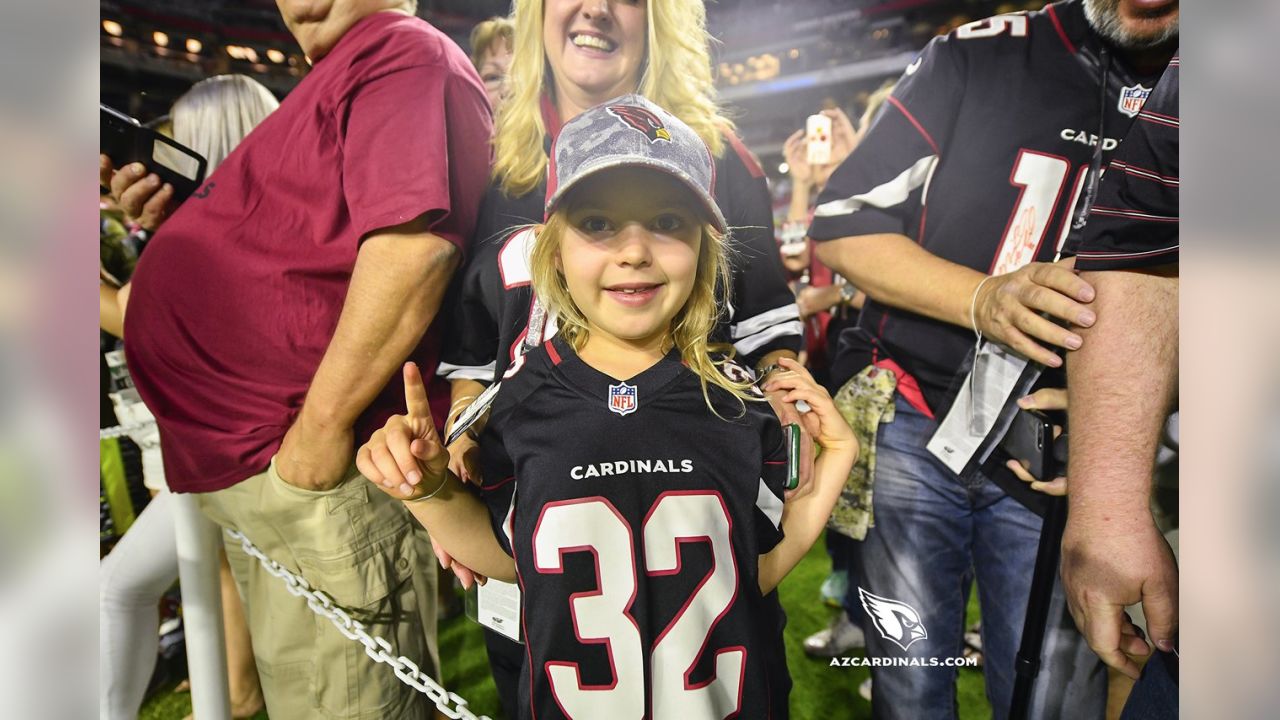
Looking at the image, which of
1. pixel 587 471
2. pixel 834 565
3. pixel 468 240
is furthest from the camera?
pixel 834 565

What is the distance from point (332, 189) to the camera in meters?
1.38

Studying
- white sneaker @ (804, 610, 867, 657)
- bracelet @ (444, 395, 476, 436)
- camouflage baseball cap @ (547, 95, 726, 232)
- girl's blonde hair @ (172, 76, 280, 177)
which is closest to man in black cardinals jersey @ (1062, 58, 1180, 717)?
white sneaker @ (804, 610, 867, 657)

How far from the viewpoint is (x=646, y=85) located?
53.5 inches

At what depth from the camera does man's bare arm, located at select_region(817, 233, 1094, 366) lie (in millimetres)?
1331

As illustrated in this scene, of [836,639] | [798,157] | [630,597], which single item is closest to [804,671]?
[836,639]

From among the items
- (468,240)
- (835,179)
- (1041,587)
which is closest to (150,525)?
(468,240)

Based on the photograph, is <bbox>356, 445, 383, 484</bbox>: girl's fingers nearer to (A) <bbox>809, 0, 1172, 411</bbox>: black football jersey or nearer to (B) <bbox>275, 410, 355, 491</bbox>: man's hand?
(B) <bbox>275, 410, 355, 491</bbox>: man's hand

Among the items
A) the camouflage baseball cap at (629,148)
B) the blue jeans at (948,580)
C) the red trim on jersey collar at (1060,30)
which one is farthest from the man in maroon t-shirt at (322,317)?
the red trim on jersey collar at (1060,30)

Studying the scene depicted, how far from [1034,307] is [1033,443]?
28 cm

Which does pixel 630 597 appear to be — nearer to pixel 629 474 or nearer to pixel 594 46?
pixel 629 474

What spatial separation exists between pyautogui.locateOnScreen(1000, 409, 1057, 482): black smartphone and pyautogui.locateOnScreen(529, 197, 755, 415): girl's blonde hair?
57 cm

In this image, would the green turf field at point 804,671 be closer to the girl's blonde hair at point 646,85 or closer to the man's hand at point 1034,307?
the man's hand at point 1034,307
